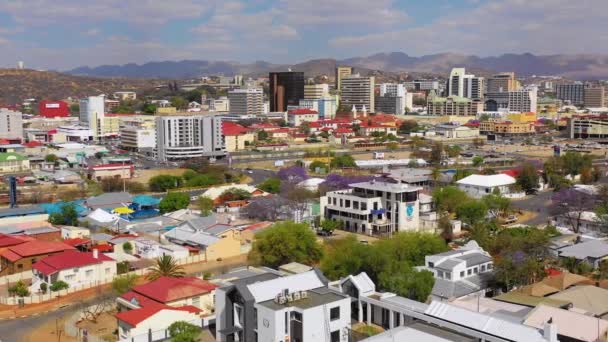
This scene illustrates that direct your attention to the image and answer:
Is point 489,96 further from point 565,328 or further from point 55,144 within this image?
point 565,328

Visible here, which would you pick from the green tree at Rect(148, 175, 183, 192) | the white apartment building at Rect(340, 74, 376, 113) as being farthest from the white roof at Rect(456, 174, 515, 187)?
the white apartment building at Rect(340, 74, 376, 113)

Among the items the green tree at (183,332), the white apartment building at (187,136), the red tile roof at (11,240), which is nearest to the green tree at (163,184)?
the white apartment building at (187,136)

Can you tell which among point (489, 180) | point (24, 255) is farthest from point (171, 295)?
point (489, 180)

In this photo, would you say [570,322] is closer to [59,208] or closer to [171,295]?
[171,295]

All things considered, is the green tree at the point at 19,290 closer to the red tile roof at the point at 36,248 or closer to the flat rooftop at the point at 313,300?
the red tile roof at the point at 36,248

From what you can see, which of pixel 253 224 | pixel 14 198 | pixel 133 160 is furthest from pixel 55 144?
pixel 253 224

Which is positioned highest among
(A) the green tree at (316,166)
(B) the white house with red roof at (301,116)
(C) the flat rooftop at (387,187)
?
(B) the white house with red roof at (301,116)
